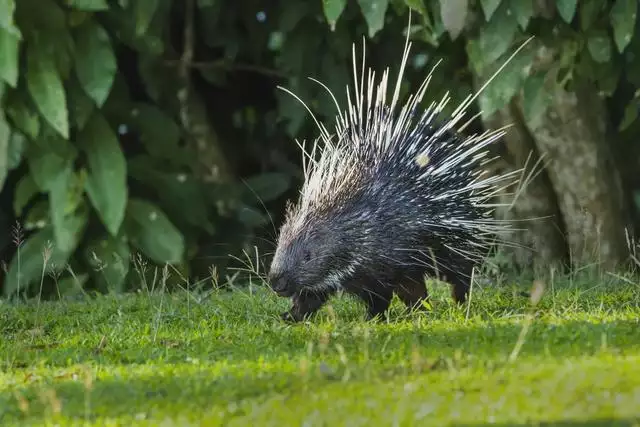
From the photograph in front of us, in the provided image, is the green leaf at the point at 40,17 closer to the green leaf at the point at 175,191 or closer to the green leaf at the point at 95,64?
the green leaf at the point at 95,64

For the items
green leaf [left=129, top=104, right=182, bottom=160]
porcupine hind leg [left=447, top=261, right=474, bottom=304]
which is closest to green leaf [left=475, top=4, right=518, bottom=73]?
porcupine hind leg [left=447, top=261, right=474, bottom=304]

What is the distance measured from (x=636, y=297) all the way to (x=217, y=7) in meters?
3.81

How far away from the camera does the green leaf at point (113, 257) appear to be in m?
7.24

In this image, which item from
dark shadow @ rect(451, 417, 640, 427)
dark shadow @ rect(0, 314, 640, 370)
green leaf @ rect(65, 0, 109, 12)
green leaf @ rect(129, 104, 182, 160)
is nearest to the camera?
dark shadow @ rect(451, 417, 640, 427)

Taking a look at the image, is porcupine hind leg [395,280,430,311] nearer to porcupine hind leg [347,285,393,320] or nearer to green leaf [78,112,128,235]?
porcupine hind leg [347,285,393,320]

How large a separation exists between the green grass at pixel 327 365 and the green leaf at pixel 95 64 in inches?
54.6

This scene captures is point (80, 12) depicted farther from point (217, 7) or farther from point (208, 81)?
point (208, 81)

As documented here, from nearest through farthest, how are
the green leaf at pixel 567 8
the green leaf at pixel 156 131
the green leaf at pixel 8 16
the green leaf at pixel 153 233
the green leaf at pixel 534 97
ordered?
the green leaf at pixel 567 8 → the green leaf at pixel 8 16 → the green leaf at pixel 534 97 → the green leaf at pixel 153 233 → the green leaf at pixel 156 131

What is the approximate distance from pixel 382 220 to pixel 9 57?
83.9 inches

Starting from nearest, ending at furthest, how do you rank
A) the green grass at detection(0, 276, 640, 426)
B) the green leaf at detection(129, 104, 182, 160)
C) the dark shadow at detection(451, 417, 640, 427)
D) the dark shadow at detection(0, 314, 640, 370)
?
the dark shadow at detection(451, 417, 640, 427) → the green grass at detection(0, 276, 640, 426) → the dark shadow at detection(0, 314, 640, 370) → the green leaf at detection(129, 104, 182, 160)

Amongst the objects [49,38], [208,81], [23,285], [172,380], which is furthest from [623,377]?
[208,81]

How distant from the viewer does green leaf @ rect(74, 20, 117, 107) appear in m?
6.87

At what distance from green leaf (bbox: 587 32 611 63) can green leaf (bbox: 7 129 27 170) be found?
3136 mm

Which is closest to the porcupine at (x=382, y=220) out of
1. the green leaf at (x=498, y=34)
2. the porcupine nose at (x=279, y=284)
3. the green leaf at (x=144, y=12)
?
the porcupine nose at (x=279, y=284)
